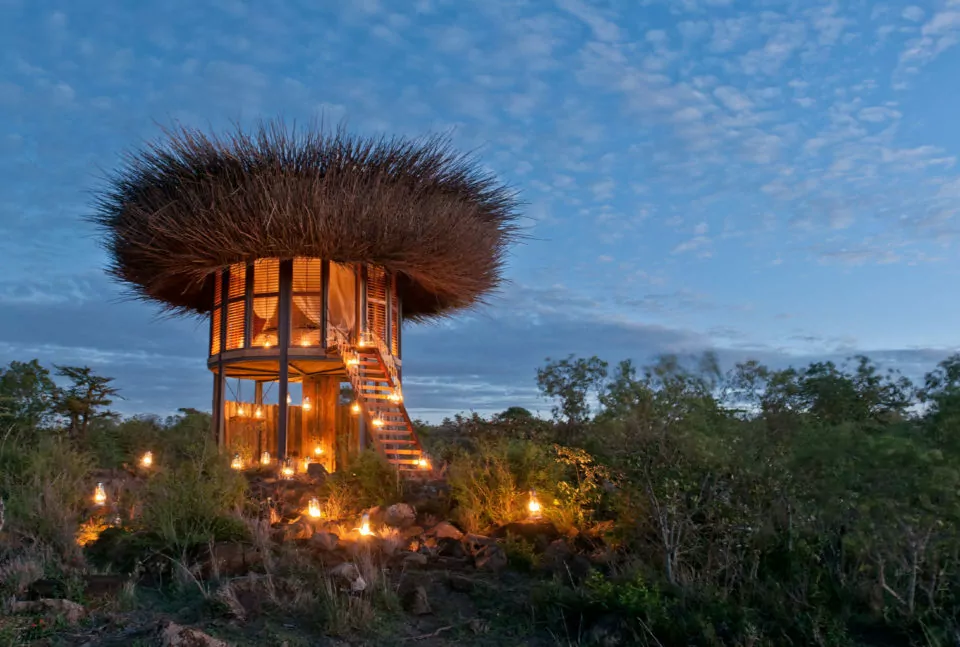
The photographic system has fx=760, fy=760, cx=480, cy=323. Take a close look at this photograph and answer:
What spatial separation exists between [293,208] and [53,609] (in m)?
8.80

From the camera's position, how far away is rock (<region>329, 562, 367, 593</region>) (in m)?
6.88

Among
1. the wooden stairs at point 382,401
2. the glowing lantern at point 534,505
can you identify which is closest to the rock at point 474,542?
the glowing lantern at point 534,505

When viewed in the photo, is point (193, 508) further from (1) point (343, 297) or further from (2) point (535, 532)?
(1) point (343, 297)

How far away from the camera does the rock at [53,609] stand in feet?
20.7

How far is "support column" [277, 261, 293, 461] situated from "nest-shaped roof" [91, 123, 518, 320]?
824mm

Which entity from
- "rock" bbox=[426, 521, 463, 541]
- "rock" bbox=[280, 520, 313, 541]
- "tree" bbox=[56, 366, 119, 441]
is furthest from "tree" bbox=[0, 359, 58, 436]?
"rock" bbox=[426, 521, 463, 541]

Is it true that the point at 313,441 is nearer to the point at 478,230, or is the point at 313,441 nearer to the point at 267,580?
the point at 478,230

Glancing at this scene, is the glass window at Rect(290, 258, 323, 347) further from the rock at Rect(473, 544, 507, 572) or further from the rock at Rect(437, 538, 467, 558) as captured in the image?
the rock at Rect(473, 544, 507, 572)

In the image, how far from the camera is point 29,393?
603 inches

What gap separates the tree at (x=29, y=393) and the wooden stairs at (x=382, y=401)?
5.96 metres

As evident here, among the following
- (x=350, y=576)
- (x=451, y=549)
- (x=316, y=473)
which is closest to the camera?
(x=350, y=576)

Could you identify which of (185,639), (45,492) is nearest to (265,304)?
(45,492)

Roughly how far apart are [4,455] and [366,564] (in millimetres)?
7068

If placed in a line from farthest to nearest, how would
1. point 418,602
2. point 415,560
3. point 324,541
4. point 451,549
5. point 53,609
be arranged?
point 451,549 → point 324,541 → point 415,560 → point 418,602 → point 53,609
